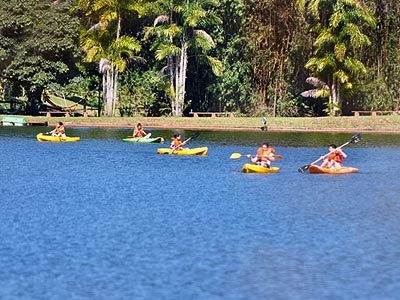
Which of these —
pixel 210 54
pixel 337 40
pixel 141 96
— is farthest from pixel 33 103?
pixel 337 40

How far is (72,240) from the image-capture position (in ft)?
73.4

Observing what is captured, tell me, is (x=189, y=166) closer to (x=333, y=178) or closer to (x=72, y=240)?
(x=333, y=178)

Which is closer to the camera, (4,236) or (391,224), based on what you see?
(4,236)

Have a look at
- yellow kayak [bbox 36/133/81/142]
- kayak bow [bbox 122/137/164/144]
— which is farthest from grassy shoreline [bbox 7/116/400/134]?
yellow kayak [bbox 36/133/81/142]

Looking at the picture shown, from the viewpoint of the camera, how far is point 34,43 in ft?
245

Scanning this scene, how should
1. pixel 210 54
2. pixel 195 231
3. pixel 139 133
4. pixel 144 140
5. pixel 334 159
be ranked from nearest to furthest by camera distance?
pixel 195 231
pixel 334 159
pixel 144 140
pixel 139 133
pixel 210 54

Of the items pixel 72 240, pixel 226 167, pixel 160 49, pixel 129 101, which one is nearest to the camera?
pixel 72 240

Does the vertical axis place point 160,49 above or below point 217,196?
above

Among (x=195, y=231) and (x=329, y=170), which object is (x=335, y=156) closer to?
(x=329, y=170)

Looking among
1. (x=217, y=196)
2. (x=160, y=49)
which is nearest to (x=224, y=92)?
(x=160, y=49)

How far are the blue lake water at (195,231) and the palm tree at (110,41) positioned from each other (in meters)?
29.5

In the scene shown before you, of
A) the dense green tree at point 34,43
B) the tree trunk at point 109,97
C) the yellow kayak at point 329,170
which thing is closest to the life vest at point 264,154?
the yellow kayak at point 329,170

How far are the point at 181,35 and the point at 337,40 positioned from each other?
1157 cm

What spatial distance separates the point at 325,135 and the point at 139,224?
125ft
